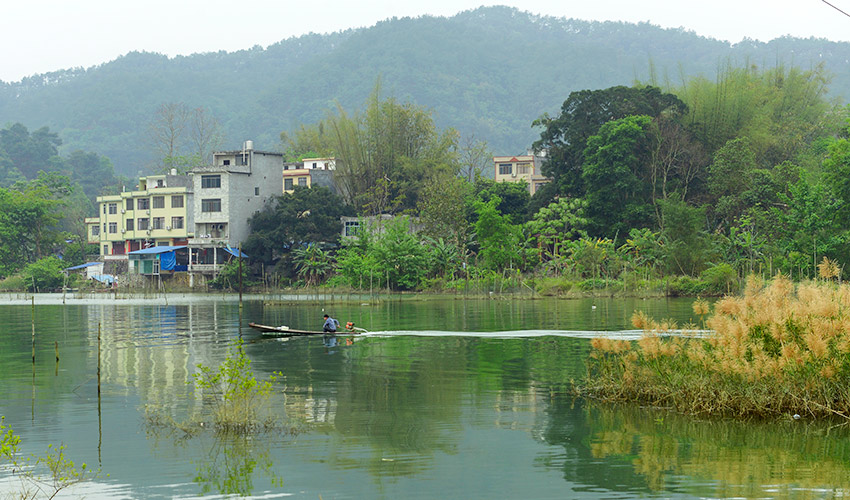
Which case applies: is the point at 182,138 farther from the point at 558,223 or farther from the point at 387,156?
the point at 558,223

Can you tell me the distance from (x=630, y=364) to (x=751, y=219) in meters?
44.3

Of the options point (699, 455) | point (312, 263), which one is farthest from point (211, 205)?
point (699, 455)

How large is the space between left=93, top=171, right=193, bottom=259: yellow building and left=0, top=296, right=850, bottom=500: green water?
55779mm

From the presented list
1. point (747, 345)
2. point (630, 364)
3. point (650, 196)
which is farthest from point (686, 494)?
point (650, 196)

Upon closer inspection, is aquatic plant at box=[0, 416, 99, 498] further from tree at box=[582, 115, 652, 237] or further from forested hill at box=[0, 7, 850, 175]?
forested hill at box=[0, 7, 850, 175]

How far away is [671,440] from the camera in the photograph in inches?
630

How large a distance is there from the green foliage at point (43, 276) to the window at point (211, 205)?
17.1 meters

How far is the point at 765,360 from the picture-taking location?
53.8 feet

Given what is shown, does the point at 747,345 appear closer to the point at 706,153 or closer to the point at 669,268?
the point at 669,268

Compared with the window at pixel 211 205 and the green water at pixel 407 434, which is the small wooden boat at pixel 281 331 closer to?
the green water at pixel 407 434

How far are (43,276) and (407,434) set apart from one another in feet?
254

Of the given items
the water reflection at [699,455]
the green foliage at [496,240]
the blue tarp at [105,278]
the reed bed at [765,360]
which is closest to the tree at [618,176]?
the green foliage at [496,240]

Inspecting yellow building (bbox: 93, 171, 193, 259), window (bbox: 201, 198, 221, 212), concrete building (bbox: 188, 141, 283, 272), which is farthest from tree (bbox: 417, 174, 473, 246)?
yellow building (bbox: 93, 171, 193, 259)

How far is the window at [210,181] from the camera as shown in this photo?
80438 millimetres
